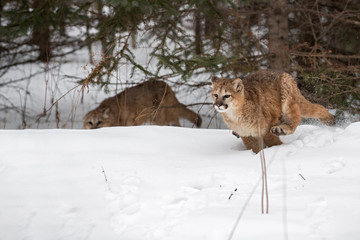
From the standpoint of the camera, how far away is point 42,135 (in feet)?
16.5

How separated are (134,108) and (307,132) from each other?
4.72 m

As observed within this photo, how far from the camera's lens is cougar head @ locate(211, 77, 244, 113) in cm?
509

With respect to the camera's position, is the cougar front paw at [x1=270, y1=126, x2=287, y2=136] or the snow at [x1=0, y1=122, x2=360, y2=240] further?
the cougar front paw at [x1=270, y1=126, x2=287, y2=136]

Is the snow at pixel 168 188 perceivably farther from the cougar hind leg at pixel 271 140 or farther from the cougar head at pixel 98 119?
the cougar head at pixel 98 119

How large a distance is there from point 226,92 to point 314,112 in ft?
4.66

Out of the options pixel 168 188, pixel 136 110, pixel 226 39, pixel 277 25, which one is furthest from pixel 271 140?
pixel 136 110

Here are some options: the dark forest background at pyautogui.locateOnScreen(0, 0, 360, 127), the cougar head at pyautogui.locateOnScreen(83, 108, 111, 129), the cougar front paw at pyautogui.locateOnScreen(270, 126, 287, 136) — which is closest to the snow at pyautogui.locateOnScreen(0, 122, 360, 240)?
the cougar front paw at pyautogui.locateOnScreen(270, 126, 287, 136)

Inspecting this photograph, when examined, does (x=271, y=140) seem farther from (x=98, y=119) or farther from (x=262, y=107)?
(x=98, y=119)

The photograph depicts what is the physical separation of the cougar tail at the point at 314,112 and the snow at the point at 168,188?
622 millimetres

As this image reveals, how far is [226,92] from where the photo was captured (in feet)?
16.9

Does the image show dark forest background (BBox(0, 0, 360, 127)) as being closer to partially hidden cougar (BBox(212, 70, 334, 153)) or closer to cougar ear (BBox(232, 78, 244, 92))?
partially hidden cougar (BBox(212, 70, 334, 153))

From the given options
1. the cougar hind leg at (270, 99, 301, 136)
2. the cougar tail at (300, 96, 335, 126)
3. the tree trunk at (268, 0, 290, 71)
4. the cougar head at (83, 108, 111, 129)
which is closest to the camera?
the cougar hind leg at (270, 99, 301, 136)

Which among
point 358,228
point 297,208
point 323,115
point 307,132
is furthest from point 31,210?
point 323,115

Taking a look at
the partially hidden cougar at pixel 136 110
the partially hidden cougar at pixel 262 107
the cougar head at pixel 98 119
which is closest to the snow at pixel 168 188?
the partially hidden cougar at pixel 262 107
